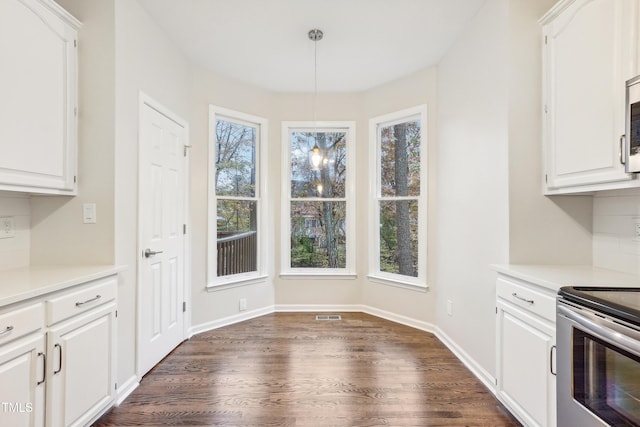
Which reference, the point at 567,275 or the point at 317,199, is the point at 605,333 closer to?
the point at 567,275

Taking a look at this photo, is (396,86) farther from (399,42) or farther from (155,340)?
(155,340)

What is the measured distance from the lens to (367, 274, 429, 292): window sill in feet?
11.8

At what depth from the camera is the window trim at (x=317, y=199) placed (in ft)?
13.6

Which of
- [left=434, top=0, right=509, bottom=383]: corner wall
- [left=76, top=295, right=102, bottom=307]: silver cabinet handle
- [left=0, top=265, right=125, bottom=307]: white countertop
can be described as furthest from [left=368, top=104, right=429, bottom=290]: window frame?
→ [left=76, top=295, right=102, bottom=307]: silver cabinet handle

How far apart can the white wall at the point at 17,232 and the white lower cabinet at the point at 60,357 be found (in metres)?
0.61

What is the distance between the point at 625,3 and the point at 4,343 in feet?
10.8

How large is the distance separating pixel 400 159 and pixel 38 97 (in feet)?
10.8

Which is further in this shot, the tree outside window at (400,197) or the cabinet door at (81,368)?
the tree outside window at (400,197)

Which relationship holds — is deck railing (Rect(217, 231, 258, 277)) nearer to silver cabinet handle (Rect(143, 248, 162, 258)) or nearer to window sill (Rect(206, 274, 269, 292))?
window sill (Rect(206, 274, 269, 292))

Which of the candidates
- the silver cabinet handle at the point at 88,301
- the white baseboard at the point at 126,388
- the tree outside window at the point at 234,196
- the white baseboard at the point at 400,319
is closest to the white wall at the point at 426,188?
the white baseboard at the point at 400,319

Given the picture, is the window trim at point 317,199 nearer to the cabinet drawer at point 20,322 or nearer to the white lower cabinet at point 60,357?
the white lower cabinet at point 60,357

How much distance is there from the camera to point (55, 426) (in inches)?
62.4

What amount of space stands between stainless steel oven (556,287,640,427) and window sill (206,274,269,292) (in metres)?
3.07

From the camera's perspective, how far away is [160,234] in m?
2.79
